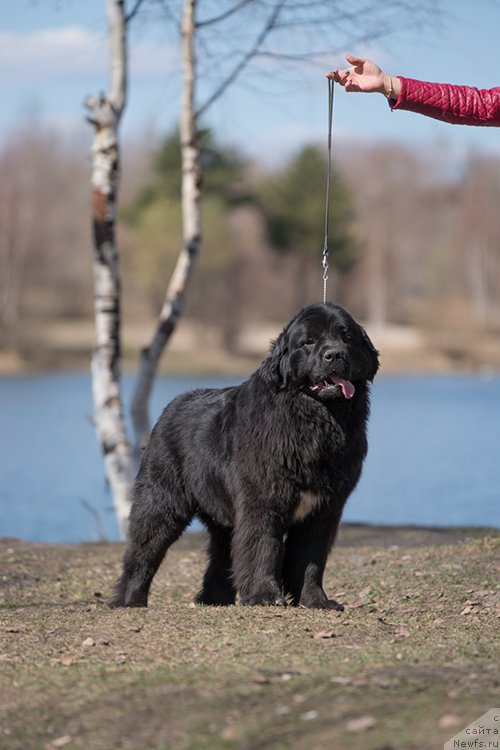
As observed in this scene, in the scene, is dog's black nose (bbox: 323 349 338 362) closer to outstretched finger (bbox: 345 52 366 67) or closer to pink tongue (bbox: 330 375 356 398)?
pink tongue (bbox: 330 375 356 398)

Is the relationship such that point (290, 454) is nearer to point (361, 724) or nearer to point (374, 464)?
point (361, 724)

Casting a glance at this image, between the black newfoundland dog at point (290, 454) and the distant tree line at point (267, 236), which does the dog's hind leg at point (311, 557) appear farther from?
the distant tree line at point (267, 236)

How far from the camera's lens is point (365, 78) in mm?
5457

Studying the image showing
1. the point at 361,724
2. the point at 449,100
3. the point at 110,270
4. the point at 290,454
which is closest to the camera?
the point at 361,724

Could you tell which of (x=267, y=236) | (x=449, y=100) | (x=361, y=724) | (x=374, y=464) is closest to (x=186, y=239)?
(x=449, y=100)

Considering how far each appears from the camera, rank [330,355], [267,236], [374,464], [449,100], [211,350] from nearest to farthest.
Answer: [449,100], [330,355], [374,464], [211,350], [267,236]

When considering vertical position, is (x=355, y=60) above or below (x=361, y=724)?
above

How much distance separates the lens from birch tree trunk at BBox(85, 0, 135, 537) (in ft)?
35.1

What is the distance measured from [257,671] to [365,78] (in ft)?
9.80

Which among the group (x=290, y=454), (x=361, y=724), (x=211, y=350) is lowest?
(x=211, y=350)

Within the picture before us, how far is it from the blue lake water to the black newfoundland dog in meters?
5.33

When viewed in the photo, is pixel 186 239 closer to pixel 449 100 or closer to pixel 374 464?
pixel 449 100

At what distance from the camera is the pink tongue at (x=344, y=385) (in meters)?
5.70

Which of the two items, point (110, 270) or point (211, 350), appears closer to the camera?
point (110, 270)
